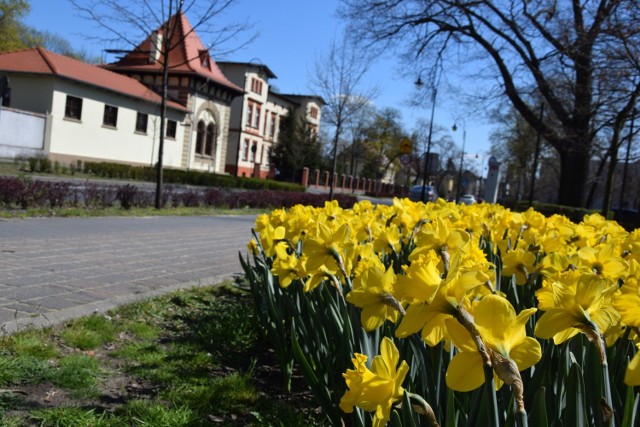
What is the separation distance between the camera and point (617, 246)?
2633 millimetres

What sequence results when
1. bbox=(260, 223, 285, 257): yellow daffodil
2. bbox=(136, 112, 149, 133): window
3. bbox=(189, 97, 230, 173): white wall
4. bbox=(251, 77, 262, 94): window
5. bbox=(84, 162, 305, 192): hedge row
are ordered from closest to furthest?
bbox=(260, 223, 285, 257): yellow daffodil → bbox=(84, 162, 305, 192): hedge row → bbox=(136, 112, 149, 133): window → bbox=(189, 97, 230, 173): white wall → bbox=(251, 77, 262, 94): window

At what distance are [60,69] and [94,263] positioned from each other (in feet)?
87.7

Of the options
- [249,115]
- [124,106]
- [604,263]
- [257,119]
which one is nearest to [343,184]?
[257,119]

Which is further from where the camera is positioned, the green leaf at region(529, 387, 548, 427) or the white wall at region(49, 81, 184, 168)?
the white wall at region(49, 81, 184, 168)

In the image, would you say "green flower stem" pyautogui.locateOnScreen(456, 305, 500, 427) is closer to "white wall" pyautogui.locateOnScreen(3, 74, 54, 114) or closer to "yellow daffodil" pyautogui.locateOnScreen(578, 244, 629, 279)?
"yellow daffodil" pyautogui.locateOnScreen(578, 244, 629, 279)

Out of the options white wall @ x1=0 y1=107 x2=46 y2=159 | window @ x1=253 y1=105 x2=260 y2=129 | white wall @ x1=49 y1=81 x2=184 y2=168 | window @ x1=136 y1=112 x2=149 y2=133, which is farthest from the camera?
window @ x1=253 y1=105 x2=260 y2=129

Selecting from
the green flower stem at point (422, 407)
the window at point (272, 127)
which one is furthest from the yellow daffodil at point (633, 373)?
the window at point (272, 127)

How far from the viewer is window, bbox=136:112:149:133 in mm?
34625

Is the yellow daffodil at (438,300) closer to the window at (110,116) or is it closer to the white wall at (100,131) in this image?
the white wall at (100,131)

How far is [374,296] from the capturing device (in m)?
1.46

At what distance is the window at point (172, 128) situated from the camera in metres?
37.6

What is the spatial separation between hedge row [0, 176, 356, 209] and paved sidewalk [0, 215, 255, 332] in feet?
3.33

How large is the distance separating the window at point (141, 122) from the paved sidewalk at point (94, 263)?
25.5 meters

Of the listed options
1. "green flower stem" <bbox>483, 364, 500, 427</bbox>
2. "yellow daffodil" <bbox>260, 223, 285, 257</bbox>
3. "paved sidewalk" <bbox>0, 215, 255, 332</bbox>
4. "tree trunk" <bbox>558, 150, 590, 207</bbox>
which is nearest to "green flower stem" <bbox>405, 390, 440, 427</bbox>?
"green flower stem" <bbox>483, 364, 500, 427</bbox>
